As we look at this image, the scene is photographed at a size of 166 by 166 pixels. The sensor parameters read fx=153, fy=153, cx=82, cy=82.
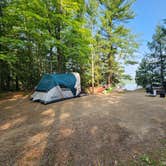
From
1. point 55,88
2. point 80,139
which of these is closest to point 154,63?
point 55,88

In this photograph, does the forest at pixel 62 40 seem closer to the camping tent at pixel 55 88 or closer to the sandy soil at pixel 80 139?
the camping tent at pixel 55 88

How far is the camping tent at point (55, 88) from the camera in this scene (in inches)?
274

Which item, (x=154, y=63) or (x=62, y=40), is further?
(x=154, y=63)

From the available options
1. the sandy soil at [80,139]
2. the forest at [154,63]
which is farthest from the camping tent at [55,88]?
the forest at [154,63]

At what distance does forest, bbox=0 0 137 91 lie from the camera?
28.6 ft

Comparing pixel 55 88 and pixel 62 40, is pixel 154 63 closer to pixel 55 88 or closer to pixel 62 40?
pixel 62 40

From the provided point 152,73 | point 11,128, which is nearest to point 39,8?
point 11,128

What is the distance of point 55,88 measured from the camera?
23.7 feet

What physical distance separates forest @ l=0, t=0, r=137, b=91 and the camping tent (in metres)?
2.01

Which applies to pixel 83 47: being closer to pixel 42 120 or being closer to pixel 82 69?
pixel 82 69

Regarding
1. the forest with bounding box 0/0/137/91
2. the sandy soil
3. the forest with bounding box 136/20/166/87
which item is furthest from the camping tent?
the forest with bounding box 136/20/166/87

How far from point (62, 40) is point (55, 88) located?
4011 millimetres

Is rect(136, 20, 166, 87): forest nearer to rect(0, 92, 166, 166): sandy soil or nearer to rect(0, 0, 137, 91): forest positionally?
rect(0, 0, 137, 91): forest

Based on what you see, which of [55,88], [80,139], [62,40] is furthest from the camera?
[62,40]
